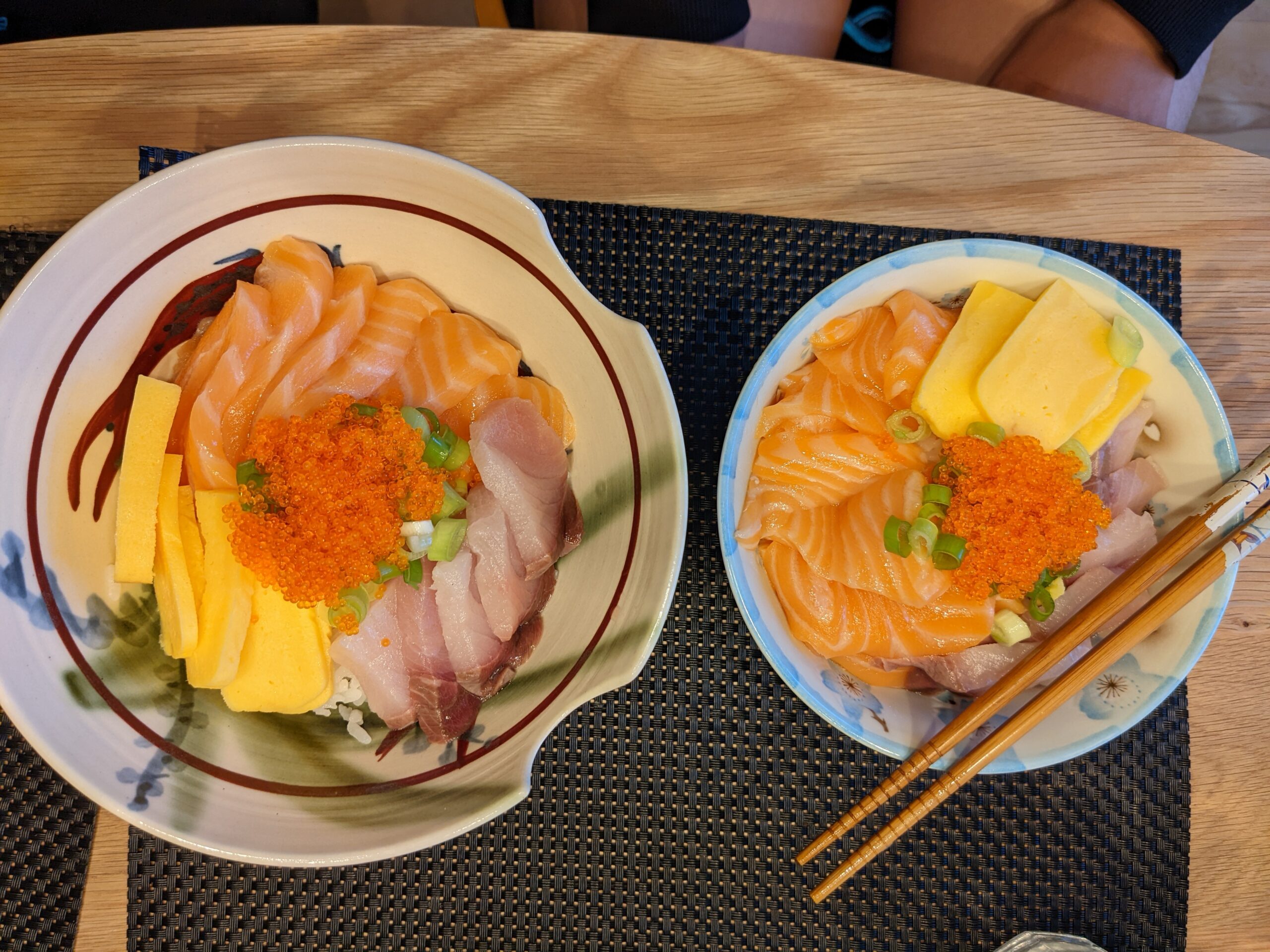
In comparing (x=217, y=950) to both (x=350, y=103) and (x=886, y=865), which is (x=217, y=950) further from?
(x=350, y=103)

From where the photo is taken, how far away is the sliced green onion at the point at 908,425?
1115 mm

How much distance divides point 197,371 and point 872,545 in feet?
2.91

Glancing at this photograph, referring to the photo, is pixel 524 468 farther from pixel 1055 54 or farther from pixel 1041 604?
pixel 1055 54

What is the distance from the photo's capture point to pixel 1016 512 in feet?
3.31

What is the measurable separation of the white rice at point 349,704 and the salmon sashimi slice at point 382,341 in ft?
1.17

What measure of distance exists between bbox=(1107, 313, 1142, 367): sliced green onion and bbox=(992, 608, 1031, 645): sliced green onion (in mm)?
363

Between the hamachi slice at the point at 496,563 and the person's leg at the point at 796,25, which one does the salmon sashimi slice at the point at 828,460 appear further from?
the person's leg at the point at 796,25

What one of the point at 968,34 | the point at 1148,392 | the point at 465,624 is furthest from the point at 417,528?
the point at 968,34

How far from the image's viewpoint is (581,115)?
120 centimetres

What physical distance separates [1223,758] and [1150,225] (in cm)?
80

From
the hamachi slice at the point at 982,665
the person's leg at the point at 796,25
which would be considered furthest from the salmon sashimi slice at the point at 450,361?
the person's leg at the point at 796,25

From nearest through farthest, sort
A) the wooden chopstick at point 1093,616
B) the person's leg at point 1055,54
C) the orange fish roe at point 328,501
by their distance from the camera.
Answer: the orange fish roe at point 328,501 → the wooden chopstick at point 1093,616 → the person's leg at point 1055,54

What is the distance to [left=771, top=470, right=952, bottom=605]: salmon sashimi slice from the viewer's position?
3.62 feet

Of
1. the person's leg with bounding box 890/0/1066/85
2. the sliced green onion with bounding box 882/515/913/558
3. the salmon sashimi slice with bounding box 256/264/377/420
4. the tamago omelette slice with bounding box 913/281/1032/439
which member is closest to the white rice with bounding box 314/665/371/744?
the salmon sashimi slice with bounding box 256/264/377/420
